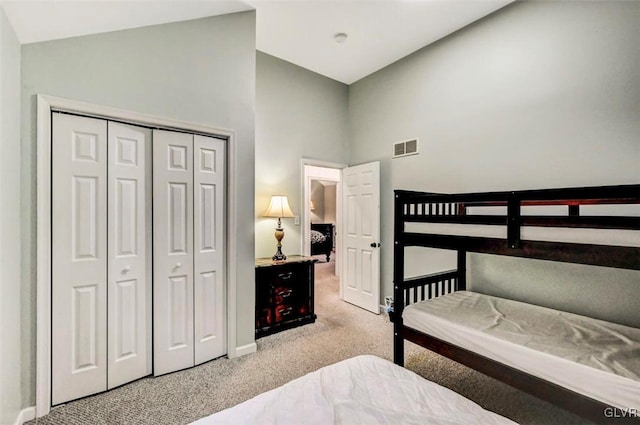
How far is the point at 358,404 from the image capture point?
106 centimetres

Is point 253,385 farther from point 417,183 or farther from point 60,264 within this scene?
point 417,183

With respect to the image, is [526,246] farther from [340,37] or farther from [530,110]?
[340,37]

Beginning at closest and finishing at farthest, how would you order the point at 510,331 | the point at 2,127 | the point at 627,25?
the point at 2,127, the point at 510,331, the point at 627,25

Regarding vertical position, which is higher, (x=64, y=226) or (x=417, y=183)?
(x=417, y=183)

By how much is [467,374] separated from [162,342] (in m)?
2.51

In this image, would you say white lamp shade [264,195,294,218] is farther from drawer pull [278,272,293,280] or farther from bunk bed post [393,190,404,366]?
bunk bed post [393,190,404,366]

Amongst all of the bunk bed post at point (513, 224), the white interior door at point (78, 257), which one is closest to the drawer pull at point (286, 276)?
the white interior door at point (78, 257)

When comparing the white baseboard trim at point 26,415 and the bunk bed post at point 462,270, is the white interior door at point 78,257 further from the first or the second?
the bunk bed post at point 462,270

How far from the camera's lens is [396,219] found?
2.26 meters

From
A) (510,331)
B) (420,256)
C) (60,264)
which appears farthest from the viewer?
(420,256)

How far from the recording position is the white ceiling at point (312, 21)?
1.79m

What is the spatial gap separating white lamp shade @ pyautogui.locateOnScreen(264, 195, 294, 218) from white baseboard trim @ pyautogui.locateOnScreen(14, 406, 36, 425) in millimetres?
2416

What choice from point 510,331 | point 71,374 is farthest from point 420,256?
point 71,374

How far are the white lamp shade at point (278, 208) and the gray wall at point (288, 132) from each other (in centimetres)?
19
